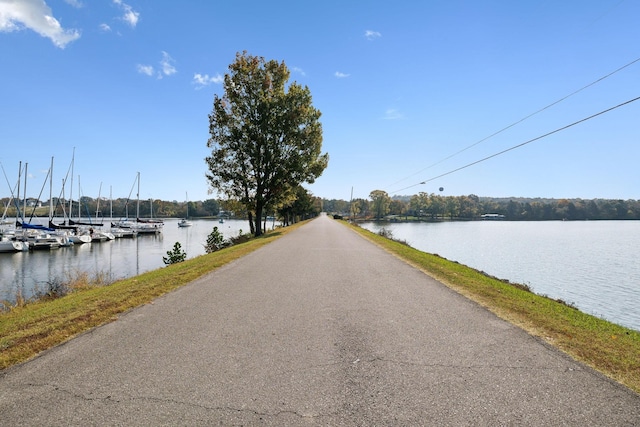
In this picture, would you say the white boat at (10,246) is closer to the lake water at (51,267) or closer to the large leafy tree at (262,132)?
the lake water at (51,267)

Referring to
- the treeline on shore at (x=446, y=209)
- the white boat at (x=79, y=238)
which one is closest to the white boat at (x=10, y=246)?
the white boat at (x=79, y=238)

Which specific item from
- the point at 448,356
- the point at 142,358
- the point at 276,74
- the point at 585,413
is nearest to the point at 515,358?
the point at 448,356

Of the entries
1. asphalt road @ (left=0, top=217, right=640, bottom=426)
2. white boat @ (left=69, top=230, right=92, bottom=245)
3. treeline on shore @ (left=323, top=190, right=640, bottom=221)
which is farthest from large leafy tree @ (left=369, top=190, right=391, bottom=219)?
asphalt road @ (left=0, top=217, right=640, bottom=426)

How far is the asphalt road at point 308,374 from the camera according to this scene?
3408 millimetres

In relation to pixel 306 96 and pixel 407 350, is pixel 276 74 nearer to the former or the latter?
pixel 306 96

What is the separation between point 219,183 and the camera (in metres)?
31.1

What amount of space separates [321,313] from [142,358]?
10.4 feet

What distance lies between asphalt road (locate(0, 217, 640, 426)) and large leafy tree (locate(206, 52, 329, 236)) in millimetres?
23651

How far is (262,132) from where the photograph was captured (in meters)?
29.4

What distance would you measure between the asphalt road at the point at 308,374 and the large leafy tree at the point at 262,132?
77.6 ft

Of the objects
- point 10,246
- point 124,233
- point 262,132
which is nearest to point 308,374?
point 262,132

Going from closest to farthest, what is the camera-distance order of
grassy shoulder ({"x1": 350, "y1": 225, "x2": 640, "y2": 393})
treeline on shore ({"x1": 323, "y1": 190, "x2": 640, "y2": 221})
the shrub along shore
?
grassy shoulder ({"x1": 350, "y1": 225, "x2": 640, "y2": 393}), the shrub along shore, treeline on shore ({"x1": 323, "y1": 190, "x2": 640, "y2": 221})

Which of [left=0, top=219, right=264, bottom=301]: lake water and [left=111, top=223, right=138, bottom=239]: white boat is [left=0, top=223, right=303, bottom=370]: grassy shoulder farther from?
[left=111, top=223, right=138, bottom=239]: white boat

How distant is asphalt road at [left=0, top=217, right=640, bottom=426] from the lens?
341cm
